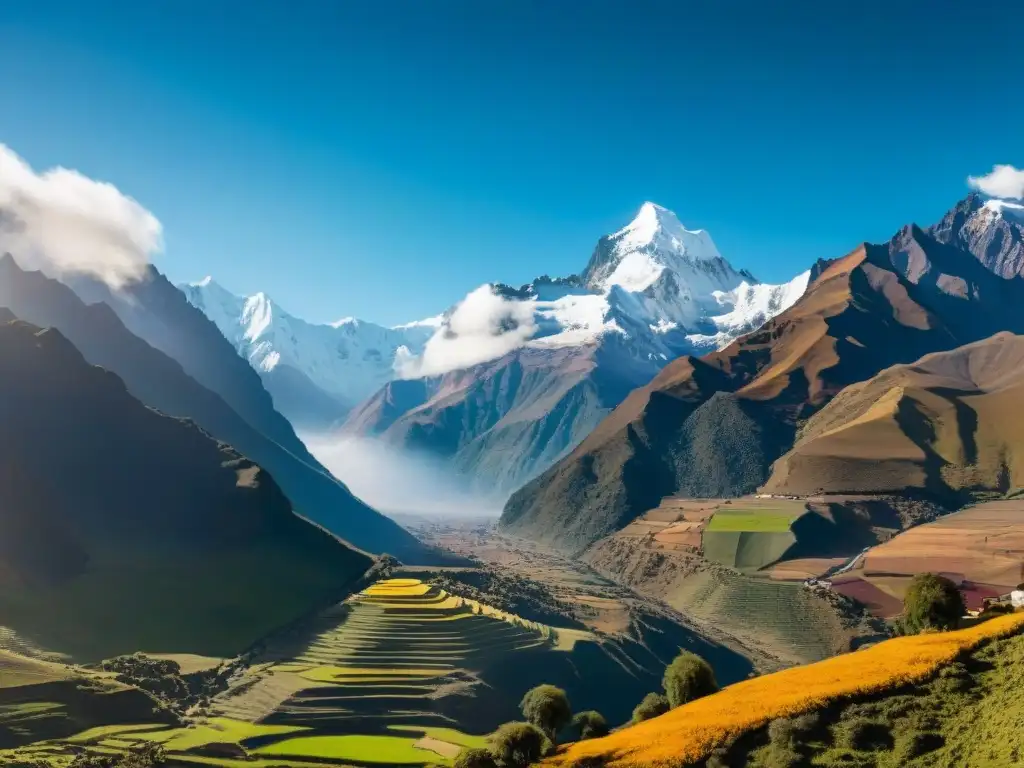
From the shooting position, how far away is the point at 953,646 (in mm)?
60469

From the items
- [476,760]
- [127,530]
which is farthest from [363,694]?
[127,530]

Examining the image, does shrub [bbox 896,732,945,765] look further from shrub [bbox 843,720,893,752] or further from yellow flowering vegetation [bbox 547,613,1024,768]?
yellow flowering vegetation [bbox 547,613,1024,768]

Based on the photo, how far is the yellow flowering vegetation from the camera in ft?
184

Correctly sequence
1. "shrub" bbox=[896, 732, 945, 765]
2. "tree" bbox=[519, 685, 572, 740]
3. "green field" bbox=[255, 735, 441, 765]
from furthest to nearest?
"green field" bbox=[255, 735, 441, 765]
"tree" bbox=[519, 685, 572, 740]
"shrub" bbox=[896, 732, 945, 765]

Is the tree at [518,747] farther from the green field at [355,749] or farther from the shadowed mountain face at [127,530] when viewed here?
the shadowed mountain face at [127,530]

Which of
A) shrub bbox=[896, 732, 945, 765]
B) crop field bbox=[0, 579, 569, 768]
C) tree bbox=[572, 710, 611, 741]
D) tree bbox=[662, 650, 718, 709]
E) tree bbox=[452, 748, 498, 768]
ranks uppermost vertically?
shrub bbox=[896, 732, 945, 765]

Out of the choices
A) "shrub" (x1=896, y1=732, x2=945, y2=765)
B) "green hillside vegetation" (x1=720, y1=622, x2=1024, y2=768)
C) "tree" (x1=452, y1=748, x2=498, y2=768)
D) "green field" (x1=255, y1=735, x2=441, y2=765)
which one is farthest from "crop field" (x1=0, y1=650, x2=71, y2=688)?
"shrub" (x1=896, y1=732, x2=945, y2=765)

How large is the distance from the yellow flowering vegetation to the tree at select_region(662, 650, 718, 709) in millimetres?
9047

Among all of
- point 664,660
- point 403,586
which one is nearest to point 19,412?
point 403,586

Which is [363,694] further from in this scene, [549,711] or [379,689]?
[549,711]

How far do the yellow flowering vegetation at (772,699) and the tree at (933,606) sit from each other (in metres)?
8.88

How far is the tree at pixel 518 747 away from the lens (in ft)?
217

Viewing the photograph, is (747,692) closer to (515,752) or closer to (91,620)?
(515,752)

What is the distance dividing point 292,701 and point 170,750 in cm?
1923
